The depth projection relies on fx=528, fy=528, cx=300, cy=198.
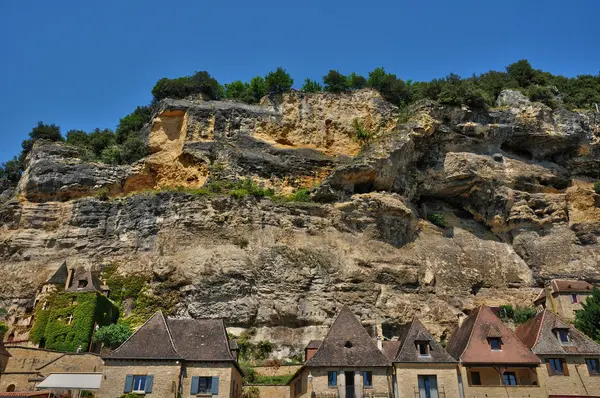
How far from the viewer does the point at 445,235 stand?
45438 mm

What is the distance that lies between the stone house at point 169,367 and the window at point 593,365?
17966 mm

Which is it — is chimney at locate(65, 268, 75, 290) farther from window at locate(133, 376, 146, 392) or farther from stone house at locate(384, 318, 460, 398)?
stone house at locate(384, 318, 460, 398)

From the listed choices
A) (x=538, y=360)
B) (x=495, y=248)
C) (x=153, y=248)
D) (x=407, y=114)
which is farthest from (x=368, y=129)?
(x=538, y=360)

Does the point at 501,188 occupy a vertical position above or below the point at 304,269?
above

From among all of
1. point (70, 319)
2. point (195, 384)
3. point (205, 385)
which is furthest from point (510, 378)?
point (70, 319)

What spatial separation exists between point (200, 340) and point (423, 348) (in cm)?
1095

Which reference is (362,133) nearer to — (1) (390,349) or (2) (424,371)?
(1) (390,349)

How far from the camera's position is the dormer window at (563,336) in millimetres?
27812

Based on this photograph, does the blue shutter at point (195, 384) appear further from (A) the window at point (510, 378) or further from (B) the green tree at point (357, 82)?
(B) the green tree at point (357, 82)

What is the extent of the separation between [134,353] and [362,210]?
21.9 meters

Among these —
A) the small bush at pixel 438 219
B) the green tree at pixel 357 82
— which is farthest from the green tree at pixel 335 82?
the small bush at pixel 438 219

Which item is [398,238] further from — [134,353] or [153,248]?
[134,353]

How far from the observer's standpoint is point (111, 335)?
31.7m

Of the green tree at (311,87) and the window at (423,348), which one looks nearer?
the window at (423,348)
